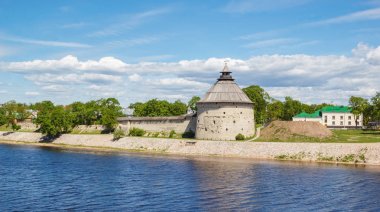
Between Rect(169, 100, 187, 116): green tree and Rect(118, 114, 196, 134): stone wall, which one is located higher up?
Rect(169, 100, 187, 116): green tree

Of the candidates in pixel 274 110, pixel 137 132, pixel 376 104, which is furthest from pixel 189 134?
pixel 274 110

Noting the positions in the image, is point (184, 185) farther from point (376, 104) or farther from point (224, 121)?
point (376, 104)

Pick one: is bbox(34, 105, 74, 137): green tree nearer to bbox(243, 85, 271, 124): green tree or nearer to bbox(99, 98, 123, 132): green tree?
bbox(99, 98, 123, 132): green tree

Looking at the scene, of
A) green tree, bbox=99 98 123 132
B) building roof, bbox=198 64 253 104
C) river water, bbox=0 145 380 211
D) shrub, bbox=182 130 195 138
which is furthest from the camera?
green tree, bbox=99 98 123 132

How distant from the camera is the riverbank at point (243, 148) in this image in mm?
56469

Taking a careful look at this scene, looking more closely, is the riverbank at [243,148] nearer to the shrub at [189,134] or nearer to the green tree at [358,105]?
the shrub at [189,134]

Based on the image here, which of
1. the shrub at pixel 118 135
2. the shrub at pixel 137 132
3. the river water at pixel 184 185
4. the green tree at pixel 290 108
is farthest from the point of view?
the green tree at pixel 290 108

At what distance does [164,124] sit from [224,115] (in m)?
13.0

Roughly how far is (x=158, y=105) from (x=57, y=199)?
70760 millimetres

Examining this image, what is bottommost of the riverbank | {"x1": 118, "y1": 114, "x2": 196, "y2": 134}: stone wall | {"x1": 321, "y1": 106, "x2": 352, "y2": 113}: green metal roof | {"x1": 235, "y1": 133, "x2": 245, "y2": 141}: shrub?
the riverbank

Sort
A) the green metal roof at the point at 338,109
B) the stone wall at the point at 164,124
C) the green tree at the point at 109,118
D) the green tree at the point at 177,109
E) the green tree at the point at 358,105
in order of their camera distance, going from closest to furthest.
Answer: the stone wall at the point at 164,124
the green tree at the point at 109,118
the green tree at the point at 358,105
the green tree at the point at 177,109
the green metal roof at the point at 338,109

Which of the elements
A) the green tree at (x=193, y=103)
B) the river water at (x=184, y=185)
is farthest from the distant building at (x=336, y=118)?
the river water at (x=184, y=185)

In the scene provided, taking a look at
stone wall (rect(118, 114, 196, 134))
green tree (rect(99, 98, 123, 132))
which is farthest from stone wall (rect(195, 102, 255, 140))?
green tree (rect(99, 98, 123, 132))

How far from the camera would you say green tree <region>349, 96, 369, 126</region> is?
93181 mm
